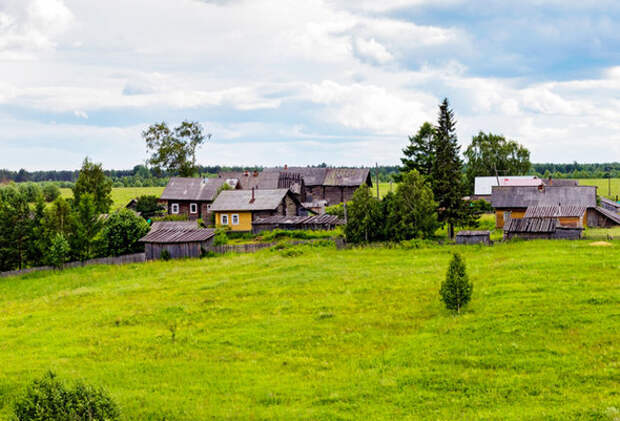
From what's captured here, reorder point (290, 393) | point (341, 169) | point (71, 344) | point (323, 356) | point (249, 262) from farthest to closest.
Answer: point (341, 169) < point (249, 262) < point (71, 344) < point (323, 356) < point (290, 393)

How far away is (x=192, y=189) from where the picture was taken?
3031 inches

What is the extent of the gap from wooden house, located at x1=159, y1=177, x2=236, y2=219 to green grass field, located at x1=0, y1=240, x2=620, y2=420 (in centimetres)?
4061

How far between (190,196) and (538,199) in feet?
145

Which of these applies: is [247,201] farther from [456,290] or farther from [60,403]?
[60,403]

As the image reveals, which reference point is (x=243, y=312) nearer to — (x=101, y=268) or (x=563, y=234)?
(x=101, y=268)

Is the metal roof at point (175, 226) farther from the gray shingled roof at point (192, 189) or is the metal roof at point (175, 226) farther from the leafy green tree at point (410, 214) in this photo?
the leafy green tree at point (410, 214)

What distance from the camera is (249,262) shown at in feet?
136

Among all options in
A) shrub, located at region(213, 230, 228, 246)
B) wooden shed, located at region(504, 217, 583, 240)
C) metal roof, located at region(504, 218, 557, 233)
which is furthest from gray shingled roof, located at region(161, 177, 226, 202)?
wooden shed, located at region(504, 217, 583, 240)

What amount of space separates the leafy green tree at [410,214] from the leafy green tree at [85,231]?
1039 inches

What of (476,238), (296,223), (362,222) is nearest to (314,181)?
(296,223)

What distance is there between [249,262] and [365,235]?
34.5 feet

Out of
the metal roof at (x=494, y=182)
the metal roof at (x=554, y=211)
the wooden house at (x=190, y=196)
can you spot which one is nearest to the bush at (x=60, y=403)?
the metal roof at (x=554, y=211)

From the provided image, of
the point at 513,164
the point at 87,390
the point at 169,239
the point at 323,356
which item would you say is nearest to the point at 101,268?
the point at 169,239

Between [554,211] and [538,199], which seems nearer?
[554,211]
